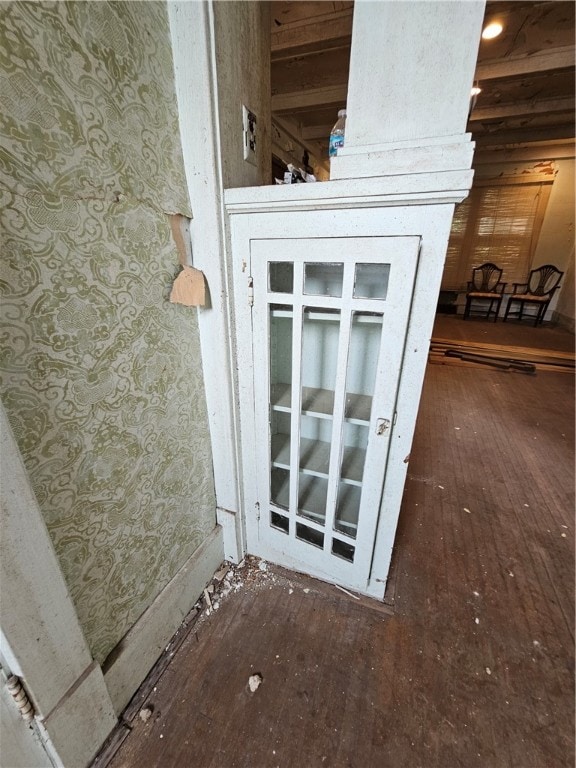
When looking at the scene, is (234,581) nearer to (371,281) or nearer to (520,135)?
(371,281)

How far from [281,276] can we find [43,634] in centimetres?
115

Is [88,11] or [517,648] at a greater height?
[88,11]

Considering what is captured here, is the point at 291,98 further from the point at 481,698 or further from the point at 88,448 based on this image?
the point at 481,698

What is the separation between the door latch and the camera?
1054mm

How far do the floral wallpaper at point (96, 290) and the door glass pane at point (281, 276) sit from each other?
29 centimetres

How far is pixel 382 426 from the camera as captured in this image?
3.50 feet

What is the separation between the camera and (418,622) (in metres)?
1.31

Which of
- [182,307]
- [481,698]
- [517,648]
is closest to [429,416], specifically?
[517,648]

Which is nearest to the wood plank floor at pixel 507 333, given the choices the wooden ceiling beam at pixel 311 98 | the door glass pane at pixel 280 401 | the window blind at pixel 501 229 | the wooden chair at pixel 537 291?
the wooden chair at pixel 537 291

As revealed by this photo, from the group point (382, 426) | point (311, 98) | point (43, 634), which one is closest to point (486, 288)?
point (311, 98)

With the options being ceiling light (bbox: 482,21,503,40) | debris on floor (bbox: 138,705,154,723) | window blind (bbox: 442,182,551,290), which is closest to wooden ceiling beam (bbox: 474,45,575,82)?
ceiling light (bbox: 482,21,503,40)

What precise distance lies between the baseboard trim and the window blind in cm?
708

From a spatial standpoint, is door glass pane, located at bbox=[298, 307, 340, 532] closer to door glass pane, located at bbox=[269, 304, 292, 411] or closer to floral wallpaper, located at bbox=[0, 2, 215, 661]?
door glass pane, located at bbox=[269, 304, 292, 411]

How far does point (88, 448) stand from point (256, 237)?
2.59 feet
